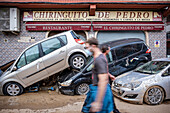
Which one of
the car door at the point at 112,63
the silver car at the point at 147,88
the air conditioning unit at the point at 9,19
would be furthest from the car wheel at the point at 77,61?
the air conditioning unit at the point at 9,19

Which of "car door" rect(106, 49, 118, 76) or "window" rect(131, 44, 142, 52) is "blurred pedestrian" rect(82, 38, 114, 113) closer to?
"car door" rect(106, 49, 118, 76)

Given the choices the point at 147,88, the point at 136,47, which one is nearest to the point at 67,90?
the point at 147,88

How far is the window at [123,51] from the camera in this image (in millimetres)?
6969

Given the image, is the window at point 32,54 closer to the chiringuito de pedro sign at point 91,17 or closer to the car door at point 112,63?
the car door at point 112,63

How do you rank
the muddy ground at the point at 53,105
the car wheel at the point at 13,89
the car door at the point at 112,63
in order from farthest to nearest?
1. the car door at the point at 112,63
2. the car wheel at the point at 13,89
3. the muddy ground at the point at 53,105

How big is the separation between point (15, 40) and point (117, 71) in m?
7.01

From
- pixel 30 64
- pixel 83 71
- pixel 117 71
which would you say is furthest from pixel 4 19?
pixel 117 71

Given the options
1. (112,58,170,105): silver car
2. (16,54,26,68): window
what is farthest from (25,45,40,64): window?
(112,58,170,105): silver car

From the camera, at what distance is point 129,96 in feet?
16.7

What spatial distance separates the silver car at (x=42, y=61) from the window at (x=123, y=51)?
1.44 metres

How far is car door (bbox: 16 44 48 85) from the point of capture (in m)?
6.54

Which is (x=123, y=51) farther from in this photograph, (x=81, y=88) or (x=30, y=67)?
(x=30, y=67)

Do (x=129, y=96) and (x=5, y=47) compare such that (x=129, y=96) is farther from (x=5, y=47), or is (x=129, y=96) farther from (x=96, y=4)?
(x=5, y=47)

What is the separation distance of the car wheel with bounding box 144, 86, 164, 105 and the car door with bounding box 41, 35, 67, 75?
11.6 feet
